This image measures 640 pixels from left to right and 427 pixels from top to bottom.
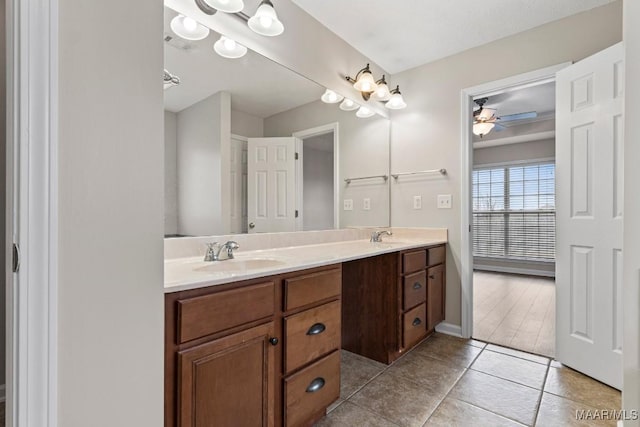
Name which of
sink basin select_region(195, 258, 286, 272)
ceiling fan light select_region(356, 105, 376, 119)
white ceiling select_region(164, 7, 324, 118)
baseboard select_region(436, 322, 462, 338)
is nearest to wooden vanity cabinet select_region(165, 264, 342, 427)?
sink basin select_region(195, 258, 286, 272)

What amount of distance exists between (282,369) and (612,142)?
7.06ft

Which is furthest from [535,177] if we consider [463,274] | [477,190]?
[463,274]

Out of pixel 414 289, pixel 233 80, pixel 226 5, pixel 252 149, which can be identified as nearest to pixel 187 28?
pixel 226 5

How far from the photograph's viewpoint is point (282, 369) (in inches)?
48.4

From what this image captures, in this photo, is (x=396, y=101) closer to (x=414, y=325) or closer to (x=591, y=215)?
(x=591, y=215)

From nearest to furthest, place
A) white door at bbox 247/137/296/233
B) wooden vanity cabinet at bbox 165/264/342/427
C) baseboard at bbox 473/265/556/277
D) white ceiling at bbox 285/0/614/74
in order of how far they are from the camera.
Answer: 1. wooden vanity cabinet at bbox 165/264/342/427
2. white door at bbox 247/137/296/233
3. white ceiling at bbox 285/0/614/74
4. baseboard at bbox 473/265/556/277

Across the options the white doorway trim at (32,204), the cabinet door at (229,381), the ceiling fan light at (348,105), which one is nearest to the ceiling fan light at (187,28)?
the white doorway trim at (32,204)

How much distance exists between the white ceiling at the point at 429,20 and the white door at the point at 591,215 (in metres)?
0.48

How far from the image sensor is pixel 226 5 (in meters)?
1.52

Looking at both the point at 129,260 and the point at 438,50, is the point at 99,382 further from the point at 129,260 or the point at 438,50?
the point at 438,50

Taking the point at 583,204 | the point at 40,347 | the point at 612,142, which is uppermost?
the point at 612,142

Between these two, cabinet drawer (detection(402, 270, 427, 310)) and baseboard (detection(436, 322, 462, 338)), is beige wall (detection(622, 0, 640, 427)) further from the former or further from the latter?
baseboard (detection(436, 322, 462, 338))

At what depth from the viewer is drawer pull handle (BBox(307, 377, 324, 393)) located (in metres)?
1.35

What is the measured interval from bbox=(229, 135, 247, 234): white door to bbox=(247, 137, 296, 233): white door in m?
0.04
